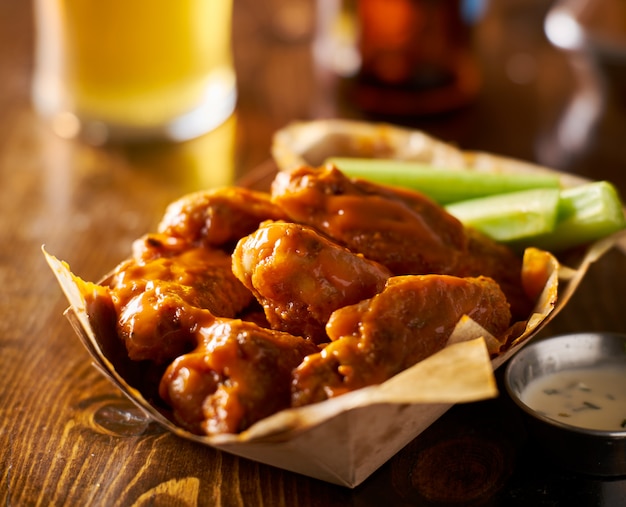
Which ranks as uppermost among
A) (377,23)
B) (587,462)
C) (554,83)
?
(377,23)

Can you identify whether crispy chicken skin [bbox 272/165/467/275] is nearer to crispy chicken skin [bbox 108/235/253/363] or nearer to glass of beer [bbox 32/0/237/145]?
crispy chicken skin [bbox 108/235/253/363]

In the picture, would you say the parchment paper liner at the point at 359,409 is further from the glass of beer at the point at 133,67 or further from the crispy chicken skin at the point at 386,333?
the glass of beer at the point at 133,67

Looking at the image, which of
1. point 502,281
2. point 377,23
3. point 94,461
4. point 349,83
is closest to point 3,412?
point 94,461

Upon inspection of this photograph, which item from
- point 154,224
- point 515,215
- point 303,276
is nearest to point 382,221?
point 303,276


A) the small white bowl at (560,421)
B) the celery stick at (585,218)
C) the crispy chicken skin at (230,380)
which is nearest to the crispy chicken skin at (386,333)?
the crispy chicken skin at (230,380)

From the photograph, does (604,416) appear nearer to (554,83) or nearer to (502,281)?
(502,281)

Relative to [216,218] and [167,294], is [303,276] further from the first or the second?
[216,218]

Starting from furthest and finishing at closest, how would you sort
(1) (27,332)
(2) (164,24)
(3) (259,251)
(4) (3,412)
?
(2) (164,24), (1) (27,332), (4) (3,412), (3) (259,251)
